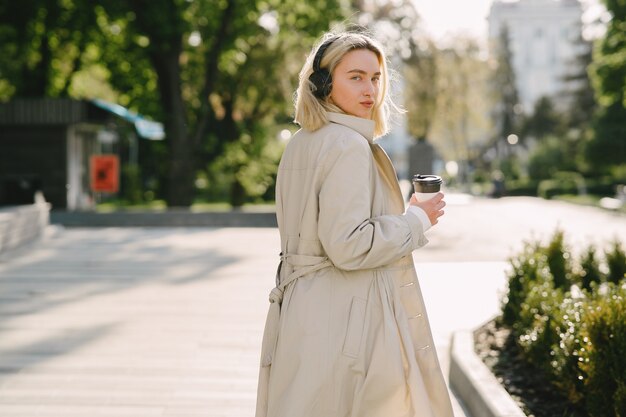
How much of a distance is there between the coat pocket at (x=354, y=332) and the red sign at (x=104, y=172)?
2292 centimetres

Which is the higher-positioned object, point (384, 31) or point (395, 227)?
point (384, 31)

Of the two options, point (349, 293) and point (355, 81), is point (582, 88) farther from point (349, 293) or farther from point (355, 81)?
point (349, 293)

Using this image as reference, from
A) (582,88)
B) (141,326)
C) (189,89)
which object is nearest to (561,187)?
(582,88)

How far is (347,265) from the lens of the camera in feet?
9.02

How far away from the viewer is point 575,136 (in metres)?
60.3

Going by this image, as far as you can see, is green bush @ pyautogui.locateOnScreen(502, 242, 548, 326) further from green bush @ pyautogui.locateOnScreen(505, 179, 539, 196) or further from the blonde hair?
→ green bush @ pyautogui.locateOnScreen(505, 179, 539, 196)

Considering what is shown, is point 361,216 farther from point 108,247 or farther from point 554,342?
point 108,247

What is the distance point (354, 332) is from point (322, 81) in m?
0.83

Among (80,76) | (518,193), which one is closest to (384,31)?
(80,76)

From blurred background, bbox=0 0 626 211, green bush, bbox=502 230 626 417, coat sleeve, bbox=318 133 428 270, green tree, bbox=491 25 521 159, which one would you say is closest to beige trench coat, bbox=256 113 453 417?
coat sleeve, bbox=318 133 428 270

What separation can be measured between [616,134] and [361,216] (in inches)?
1727

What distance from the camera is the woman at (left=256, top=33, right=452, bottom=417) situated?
2746mm

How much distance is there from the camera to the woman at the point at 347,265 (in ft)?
9.01

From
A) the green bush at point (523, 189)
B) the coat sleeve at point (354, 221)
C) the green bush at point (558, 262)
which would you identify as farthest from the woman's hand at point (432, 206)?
the green bush at point (523, 189)
